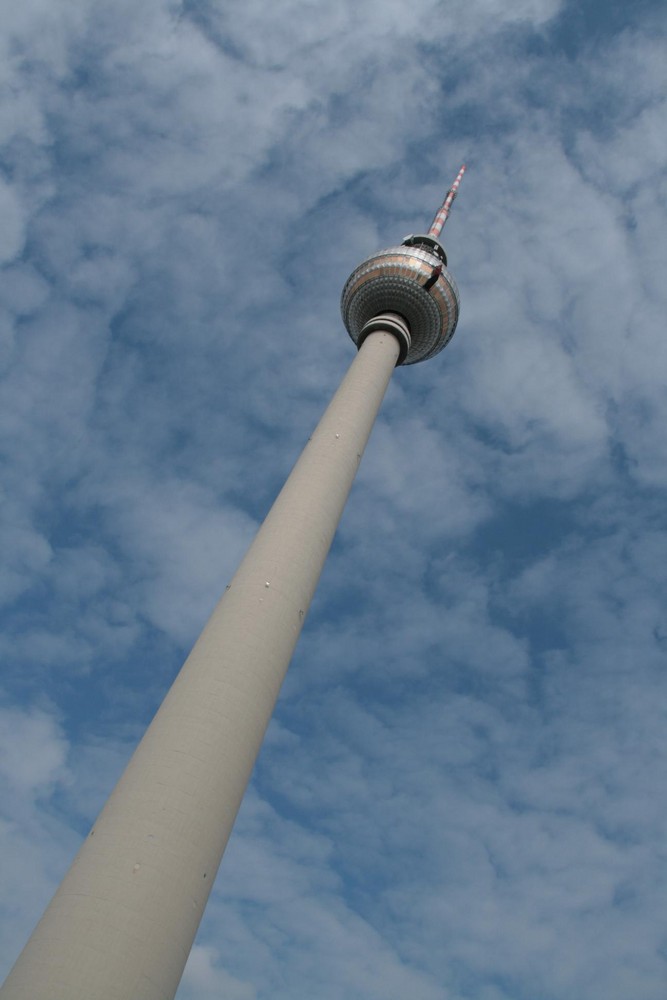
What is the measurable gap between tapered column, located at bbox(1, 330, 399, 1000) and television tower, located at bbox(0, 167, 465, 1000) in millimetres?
31

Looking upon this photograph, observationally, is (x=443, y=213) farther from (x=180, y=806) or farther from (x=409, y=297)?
(x=180, y=806)

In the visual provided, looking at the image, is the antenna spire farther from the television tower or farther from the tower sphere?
the television tower

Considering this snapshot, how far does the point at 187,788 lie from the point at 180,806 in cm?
57

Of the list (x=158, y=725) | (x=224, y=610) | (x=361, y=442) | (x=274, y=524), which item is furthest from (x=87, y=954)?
(x=361, y=442)

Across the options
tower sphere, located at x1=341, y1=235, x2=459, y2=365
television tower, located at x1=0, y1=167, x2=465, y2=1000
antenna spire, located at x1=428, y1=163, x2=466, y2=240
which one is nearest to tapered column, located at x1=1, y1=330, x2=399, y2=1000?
television tower, located at x1=0, y1=167, x2=465, y2=1000


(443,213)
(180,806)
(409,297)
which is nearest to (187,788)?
(180,806)

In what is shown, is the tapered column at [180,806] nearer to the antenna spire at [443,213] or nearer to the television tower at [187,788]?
the television tower at [187,788]

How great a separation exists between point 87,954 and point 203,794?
4991 millimetres

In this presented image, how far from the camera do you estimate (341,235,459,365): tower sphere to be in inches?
2191

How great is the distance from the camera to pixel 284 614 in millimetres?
27781

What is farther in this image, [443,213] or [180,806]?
[443,213]

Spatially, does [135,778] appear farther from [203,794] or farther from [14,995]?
[14,995]

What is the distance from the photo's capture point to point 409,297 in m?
55.6

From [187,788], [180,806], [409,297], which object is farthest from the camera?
[409,297]
